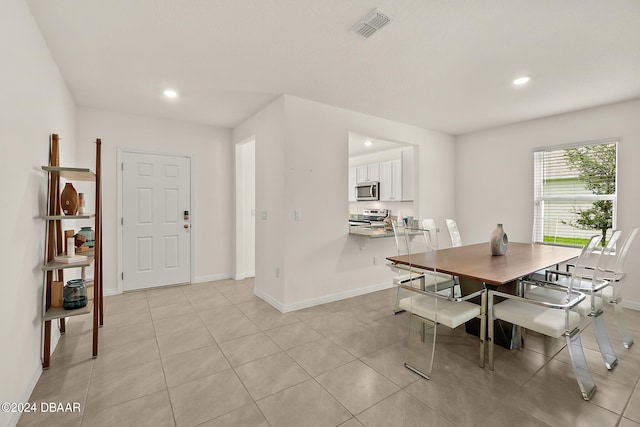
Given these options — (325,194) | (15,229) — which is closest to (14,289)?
(15,229)

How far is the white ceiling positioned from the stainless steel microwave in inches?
86.1

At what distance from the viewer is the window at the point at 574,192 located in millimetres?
3768

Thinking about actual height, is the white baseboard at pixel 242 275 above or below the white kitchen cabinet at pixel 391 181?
below

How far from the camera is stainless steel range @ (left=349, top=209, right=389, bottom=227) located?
6.12 metres

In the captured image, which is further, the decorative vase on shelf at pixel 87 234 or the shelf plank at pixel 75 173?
the decorative vase on shelf at pixel 87 234

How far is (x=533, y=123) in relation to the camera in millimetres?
4340

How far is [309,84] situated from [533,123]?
3441 millimetres

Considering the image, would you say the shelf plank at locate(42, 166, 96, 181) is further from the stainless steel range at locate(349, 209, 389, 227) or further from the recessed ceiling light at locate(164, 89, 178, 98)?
the stainless steel range at locate(349, 209, 389, 227)

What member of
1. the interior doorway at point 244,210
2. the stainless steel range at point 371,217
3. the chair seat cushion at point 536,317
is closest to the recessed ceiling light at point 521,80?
the chair seat cushion at point 536,317

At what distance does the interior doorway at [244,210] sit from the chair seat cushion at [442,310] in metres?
3.08

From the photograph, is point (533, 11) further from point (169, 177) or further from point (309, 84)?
point (169, 177)

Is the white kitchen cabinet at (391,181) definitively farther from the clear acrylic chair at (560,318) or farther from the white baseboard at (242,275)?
the clear acrylic chair at (560,318)

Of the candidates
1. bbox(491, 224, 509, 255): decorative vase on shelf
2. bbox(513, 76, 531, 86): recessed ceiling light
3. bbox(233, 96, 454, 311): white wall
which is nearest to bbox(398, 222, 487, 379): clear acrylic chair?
bbox(491, 224, 509, 255): decorative vase on shelf

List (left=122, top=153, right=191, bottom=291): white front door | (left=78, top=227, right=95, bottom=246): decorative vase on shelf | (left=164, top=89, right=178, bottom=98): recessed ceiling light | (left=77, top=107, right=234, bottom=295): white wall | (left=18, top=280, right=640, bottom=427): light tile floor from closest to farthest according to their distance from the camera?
(left=18, top=280, right=640, bottom=427): light tile floor < (left=78, top=227, right=95, bottom=246): decorative vase on shelf < (left=164, top=89, right=178, bottom=98): recessed ceiling light < (left=77, top=107, right=234, bottom=295): white wall < (left=122, top=153, right=191, bottom=291): white front door
